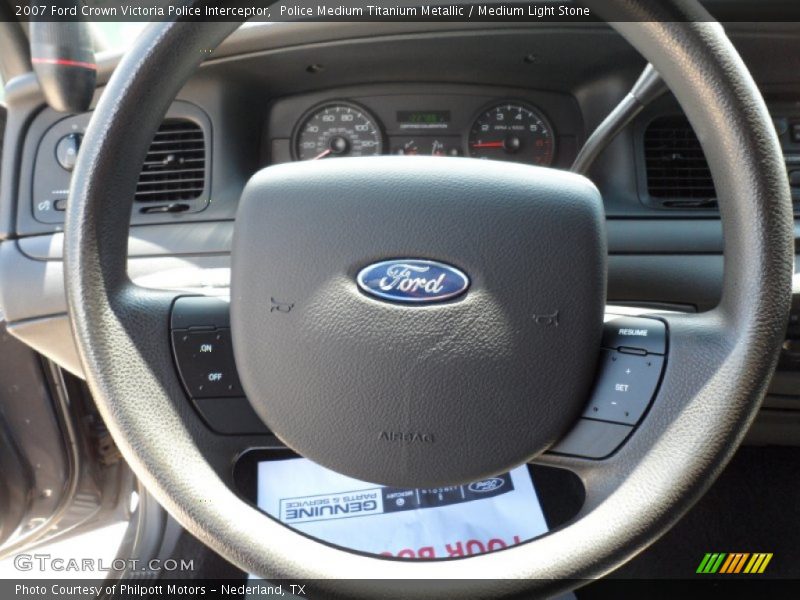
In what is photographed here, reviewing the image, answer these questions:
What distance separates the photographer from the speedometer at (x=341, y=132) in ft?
4.72

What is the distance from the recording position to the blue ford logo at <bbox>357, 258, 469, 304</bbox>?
709 mm

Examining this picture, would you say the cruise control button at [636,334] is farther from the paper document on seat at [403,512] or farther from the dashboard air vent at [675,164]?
the dashboard air vent at [675,164]

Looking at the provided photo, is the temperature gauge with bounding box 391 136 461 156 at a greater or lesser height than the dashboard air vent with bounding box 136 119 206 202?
greater

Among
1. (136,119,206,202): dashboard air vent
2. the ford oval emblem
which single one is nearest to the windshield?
(136,119,206,202): dashboard air vent

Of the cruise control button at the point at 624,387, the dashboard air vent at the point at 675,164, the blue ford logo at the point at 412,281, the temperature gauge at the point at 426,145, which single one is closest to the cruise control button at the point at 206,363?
the blue ford logo at the point at 412,281

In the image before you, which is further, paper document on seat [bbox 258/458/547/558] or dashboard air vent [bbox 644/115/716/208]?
dashboard air vent [bbox 644/115/716/208]

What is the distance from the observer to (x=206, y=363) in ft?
2.47

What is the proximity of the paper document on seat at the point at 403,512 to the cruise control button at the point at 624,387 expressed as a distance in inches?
21.8

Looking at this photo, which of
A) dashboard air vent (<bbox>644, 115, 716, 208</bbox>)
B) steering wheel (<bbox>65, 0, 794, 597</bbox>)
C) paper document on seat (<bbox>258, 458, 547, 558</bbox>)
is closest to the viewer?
steering wheel (<bbox>65, 0, 794, 597</bbox>)

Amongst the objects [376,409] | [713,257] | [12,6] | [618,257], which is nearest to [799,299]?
[713,257]

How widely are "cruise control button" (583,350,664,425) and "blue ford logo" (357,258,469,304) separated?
6.3 inches

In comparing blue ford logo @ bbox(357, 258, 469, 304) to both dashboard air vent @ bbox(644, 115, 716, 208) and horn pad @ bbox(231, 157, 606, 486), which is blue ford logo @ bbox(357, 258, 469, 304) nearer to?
horn pad @ bbox(231, 157, 606, 486)

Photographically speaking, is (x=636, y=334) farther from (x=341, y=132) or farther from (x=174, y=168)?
(x=174, y=168)

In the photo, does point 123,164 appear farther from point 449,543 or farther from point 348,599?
point 449,543
